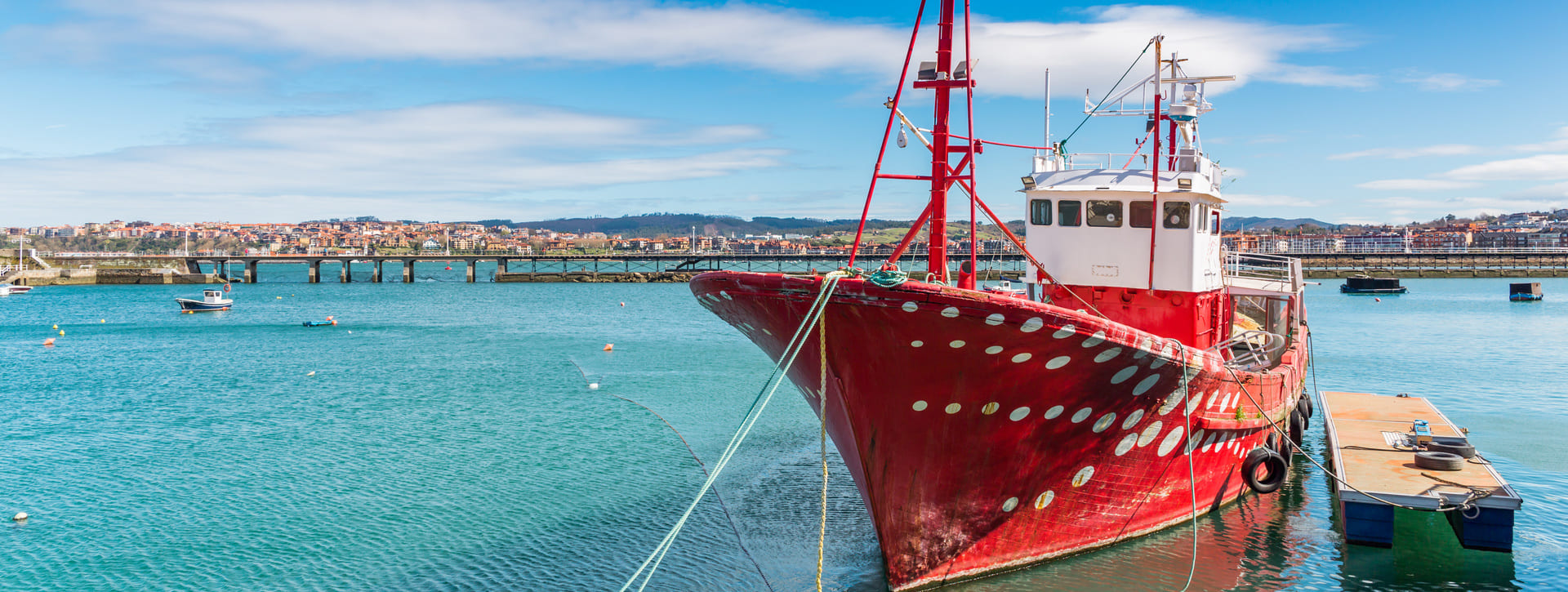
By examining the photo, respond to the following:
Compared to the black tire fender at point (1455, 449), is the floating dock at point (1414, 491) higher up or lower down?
lower down

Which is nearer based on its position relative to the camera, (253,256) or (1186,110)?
(1186,110)

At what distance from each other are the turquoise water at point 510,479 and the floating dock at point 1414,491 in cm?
43

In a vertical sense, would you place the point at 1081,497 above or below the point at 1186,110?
below

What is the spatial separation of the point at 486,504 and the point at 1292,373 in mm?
13706

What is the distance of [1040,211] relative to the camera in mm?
14516

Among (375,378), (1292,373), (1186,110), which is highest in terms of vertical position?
(1186,110)

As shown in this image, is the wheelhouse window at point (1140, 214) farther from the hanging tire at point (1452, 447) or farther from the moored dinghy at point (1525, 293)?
the moored dinghy at point (1525, 293)

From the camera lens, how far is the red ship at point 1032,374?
9.70m

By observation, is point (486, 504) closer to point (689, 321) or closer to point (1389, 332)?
point (689, 321)

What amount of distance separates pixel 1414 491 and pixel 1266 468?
2.28m

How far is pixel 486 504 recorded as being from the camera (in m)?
15.7

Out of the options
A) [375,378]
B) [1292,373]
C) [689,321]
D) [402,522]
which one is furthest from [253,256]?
[1292,373]

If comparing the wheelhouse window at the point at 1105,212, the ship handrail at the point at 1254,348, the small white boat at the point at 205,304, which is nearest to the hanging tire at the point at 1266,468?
the ship handrail at the point at 1254,348

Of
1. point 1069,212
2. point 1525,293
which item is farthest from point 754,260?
point 1069,212
